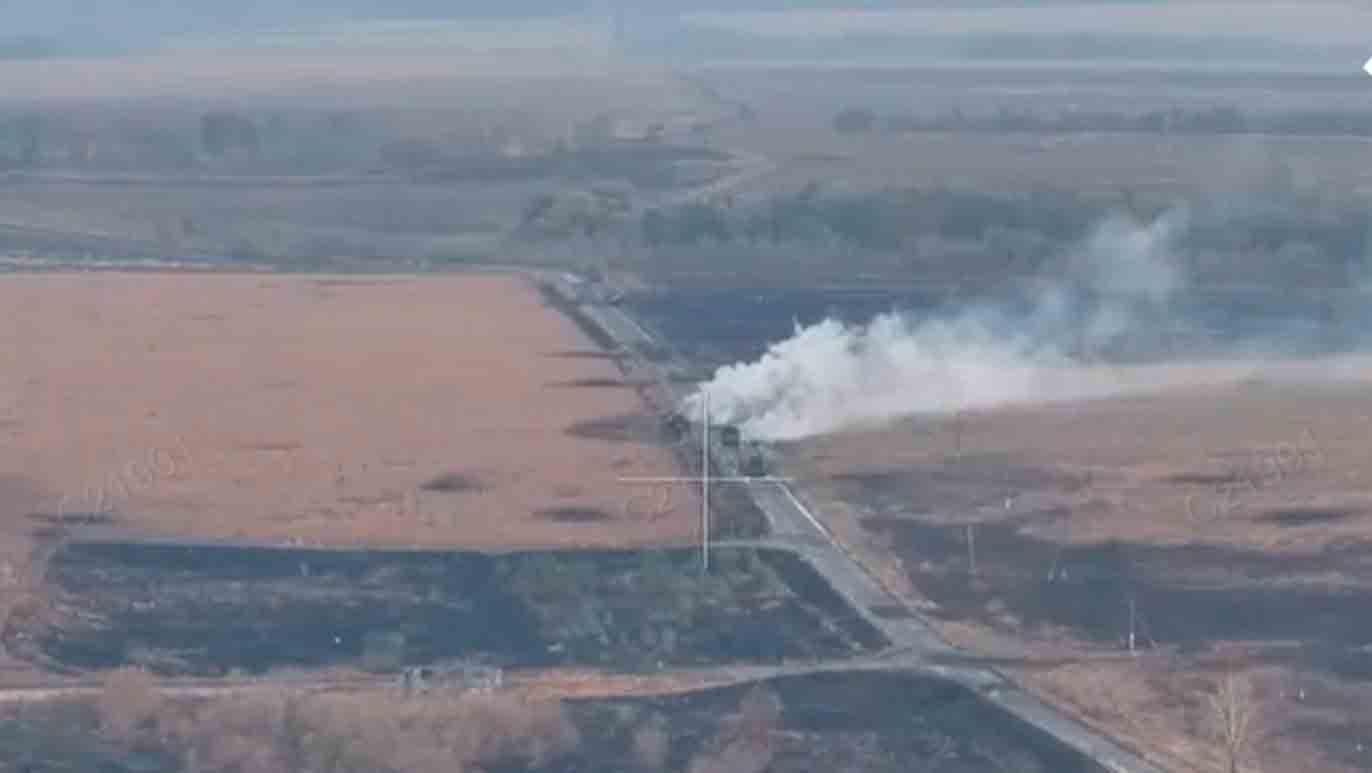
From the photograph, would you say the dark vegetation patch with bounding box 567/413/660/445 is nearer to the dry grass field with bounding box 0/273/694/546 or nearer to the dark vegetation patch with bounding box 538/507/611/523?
the dry grass field with bounding box 0/273/694/546

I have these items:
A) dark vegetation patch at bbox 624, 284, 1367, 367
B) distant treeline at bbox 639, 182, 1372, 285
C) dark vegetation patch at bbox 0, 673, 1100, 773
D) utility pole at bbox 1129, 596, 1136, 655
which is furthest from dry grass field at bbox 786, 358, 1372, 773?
distant treeline at bbox 639, 182, 1372, 285

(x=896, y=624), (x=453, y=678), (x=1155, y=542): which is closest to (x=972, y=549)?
(x=1155, y=542)

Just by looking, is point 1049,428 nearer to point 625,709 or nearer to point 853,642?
point 853,642

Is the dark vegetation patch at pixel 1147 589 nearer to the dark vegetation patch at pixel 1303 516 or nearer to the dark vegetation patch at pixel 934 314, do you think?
the dark vegetation patch at pixel 1303 516

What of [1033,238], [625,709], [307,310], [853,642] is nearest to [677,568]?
[853,642]

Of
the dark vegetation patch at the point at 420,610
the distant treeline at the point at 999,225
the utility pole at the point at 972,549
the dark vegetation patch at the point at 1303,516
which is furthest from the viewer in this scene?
the distant treeline at the point at 999,225

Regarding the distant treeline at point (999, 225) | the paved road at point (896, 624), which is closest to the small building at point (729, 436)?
the paved road at point (896, 624)
